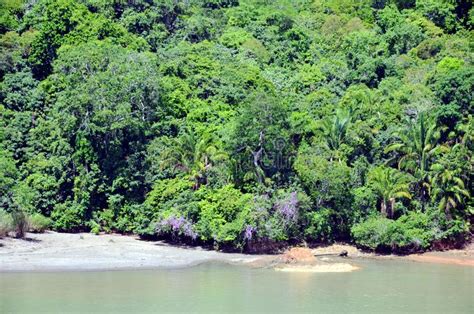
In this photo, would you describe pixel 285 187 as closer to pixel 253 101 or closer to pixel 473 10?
pixel 253 101

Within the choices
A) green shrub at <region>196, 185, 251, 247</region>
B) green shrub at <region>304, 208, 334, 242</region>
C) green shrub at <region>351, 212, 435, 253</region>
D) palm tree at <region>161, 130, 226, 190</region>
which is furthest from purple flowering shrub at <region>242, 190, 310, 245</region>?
palm tree at <region>161, 130, 226, 190</region>

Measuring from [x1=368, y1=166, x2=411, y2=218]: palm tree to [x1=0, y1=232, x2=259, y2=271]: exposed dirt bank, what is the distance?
791cm

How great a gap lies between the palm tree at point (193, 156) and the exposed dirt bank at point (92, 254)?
408 centimetres

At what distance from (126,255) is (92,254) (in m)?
1.63

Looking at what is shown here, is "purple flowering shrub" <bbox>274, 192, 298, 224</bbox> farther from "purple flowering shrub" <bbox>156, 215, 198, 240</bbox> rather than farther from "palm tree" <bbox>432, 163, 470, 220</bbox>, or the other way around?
"palm tree" <bbox>432, 163, 470, 220</bbox>

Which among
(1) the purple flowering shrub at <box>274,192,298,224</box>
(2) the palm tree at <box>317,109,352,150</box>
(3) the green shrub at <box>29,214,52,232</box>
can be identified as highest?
(2) the palm tree at <box>317,109,352,150</box>

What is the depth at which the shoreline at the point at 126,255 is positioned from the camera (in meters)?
40.1


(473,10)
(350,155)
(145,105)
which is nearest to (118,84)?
(145,105)

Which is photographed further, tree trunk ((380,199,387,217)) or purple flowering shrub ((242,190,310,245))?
tree trunk ((380,199,387,217))

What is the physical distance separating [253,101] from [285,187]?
4786mm

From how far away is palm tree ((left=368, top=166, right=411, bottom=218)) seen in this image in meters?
46.0

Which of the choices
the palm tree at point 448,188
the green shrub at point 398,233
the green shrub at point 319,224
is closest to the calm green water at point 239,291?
the green shrub at point 398,233

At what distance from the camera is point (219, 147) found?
155 feet

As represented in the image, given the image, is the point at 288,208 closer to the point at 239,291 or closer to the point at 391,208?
the point at 391,208
